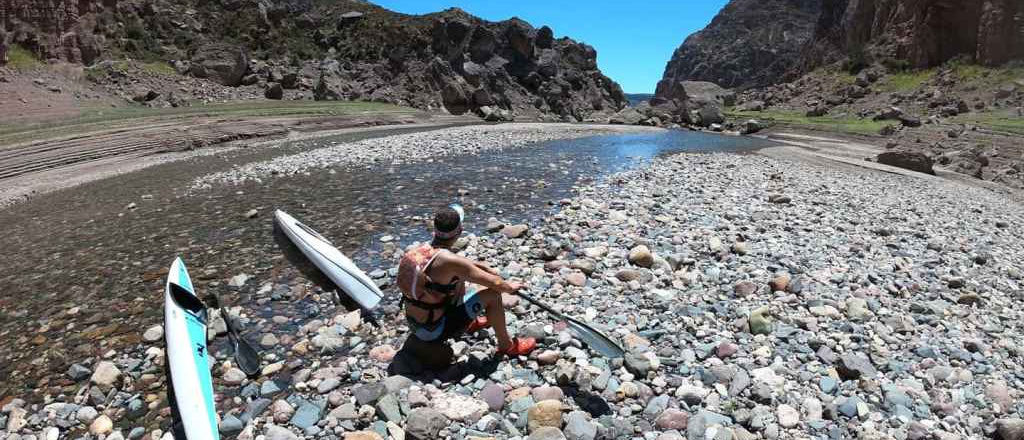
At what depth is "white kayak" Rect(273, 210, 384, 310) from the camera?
28.1 ft

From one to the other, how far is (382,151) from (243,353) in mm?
20805

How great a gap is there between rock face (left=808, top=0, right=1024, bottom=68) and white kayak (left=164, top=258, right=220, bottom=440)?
8461cm

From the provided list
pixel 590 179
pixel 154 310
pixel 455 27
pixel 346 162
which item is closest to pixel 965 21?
pixel 455 27

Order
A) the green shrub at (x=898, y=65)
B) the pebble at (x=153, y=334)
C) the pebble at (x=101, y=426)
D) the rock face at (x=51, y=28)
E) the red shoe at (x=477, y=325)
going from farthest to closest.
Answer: the green shrub at (x=898, y=65) < the rock face at (x=51, y=28) < the pebble at (x=153, y=334) < the red shoe at (x=477, y=325) < the pebble at (x=101, y=426)

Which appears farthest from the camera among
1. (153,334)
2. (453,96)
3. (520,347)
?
(453,96)

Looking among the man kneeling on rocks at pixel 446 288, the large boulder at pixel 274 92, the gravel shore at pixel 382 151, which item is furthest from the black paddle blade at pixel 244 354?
the large boulder at pixel 274 92

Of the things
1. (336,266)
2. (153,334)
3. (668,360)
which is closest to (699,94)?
(336,266)

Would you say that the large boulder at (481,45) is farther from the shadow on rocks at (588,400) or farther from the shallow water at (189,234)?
the shadow on rocks at (588,400)

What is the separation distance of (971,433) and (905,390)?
651 mm

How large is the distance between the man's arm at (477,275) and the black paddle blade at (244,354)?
3003mm

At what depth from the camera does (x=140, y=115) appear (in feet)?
114

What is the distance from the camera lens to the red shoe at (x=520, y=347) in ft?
21.4

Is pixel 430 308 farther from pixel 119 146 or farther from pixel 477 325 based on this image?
pixel 119 146

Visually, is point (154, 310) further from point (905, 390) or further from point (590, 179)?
point (590, 179)
